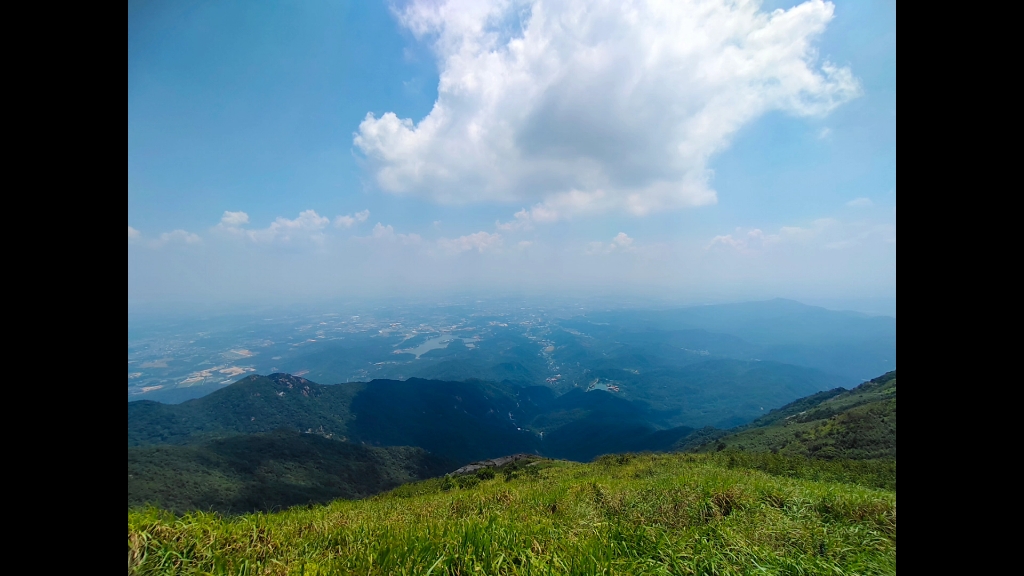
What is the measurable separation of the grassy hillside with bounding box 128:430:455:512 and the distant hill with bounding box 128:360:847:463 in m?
15.9

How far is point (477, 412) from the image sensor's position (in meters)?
123

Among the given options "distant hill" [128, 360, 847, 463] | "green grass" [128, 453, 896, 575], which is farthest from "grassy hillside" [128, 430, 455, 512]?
"green grass" [128, 453, 896, 575]

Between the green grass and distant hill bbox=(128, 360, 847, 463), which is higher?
the green grass

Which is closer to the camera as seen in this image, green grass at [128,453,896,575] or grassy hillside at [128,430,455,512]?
green grass at [128,453,896,575]

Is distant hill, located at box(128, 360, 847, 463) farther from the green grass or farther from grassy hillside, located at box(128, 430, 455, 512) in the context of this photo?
the green grass

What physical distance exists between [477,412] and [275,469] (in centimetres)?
7534

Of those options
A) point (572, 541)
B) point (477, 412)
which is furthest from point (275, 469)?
point (477, 412)

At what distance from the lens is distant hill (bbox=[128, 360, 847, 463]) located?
85.1m

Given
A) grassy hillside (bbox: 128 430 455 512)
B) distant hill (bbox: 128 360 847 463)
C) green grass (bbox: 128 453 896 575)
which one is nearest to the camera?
green grass (bbox: 128 453 896 575)
